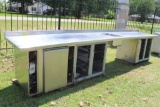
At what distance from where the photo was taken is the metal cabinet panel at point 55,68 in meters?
2.51

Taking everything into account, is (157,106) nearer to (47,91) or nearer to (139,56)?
(47,91)

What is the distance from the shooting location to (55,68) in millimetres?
2621

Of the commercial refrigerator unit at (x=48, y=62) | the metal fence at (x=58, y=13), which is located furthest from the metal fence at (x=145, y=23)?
the commercial refrigerator unit at (x=48, y=62)

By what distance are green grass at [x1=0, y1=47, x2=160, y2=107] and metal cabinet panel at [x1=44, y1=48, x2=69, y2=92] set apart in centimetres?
15

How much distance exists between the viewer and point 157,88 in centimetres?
321

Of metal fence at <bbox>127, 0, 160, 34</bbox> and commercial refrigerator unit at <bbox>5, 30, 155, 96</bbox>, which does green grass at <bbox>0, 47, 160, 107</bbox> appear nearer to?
commercial refrigerator unit at <bbox>5, 30, 155, 96</bbox>

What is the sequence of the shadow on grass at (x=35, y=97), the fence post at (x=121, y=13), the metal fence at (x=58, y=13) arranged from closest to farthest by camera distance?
the shadow on grass at (x=35, y=97) → the metal fence at (x=58, y=13) → the fence post at (x=121, y=13)

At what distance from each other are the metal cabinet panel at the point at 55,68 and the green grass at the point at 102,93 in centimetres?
15

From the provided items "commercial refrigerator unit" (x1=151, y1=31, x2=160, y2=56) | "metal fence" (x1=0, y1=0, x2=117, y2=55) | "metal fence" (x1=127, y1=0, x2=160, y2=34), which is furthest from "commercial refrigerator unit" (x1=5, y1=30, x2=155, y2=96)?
"metal fence" (x1=127, y1=0, x2=160, y2=34)

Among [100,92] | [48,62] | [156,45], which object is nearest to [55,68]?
[48,62]

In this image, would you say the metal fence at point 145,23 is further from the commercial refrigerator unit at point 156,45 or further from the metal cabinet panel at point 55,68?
the metal cabinet panel at point 55,68

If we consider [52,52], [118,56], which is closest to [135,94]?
[52,52]

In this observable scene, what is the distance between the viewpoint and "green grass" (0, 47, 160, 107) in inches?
98.6

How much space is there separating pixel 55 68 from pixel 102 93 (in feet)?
2.87
